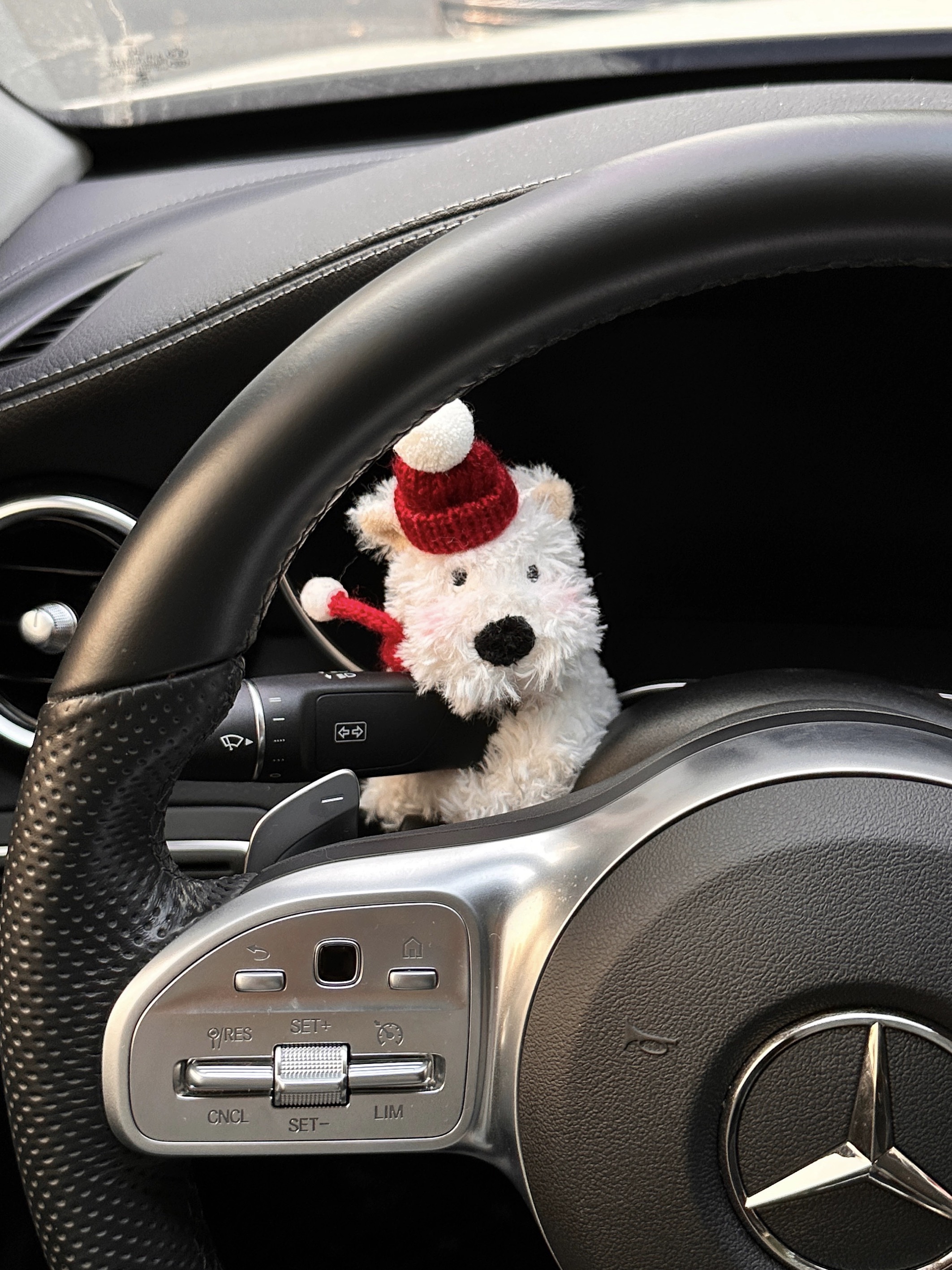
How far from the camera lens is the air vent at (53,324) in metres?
0.94

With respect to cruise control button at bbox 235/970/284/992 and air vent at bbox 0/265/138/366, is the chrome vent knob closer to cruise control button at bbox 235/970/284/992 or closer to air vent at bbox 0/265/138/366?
air vent at bbox 0/265/138/366

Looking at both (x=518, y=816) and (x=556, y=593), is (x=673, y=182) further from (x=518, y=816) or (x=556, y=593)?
(x=556, y=593)

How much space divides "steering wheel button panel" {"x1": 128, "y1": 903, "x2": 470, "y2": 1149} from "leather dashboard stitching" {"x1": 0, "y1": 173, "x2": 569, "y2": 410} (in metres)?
0.48

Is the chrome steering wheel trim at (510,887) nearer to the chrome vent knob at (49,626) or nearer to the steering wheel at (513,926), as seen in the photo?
the steering wheel at (513,926)

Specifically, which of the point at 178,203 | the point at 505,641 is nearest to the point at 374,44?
the point at 178,203

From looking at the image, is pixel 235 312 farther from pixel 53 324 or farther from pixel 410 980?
pixel 410 980

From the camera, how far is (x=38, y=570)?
1025 mm

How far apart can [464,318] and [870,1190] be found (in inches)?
17.3

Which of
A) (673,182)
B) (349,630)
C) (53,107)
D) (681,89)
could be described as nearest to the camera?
(673,182)

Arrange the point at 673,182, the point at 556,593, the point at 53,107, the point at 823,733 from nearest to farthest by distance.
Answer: the point at 673,182
the point at 823,733
the point at 556,593
the point at 53,107

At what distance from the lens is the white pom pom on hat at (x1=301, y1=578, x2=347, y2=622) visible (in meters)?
0.96

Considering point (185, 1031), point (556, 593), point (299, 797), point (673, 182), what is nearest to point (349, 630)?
point (556, 593)

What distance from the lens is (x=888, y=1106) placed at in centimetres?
51

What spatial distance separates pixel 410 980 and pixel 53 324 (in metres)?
0.71
